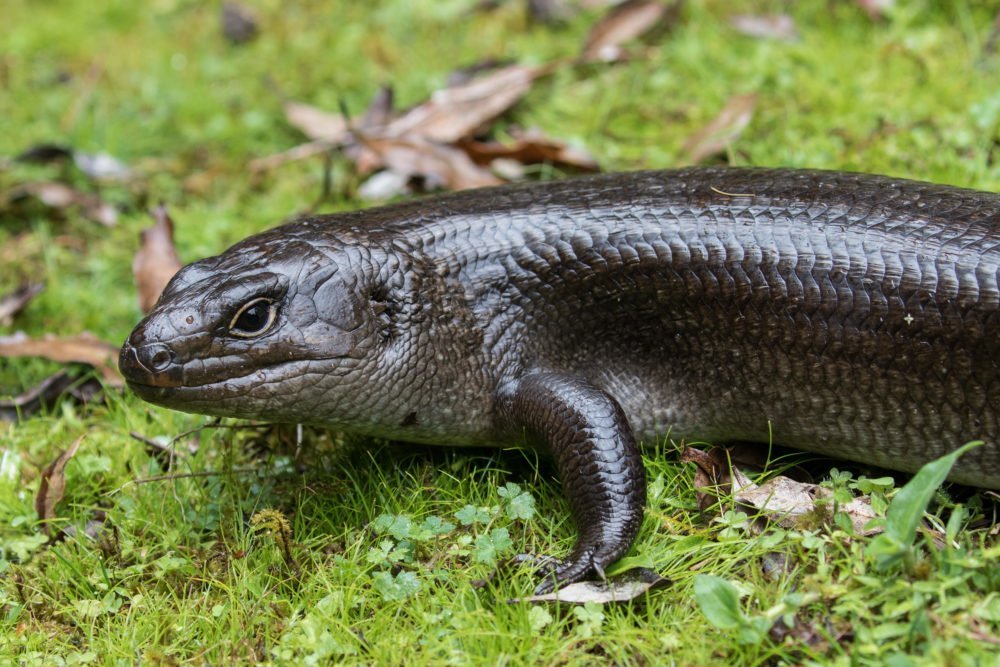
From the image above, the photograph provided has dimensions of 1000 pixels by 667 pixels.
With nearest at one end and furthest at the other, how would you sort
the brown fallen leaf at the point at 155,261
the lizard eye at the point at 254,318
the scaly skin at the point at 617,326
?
the scaly skin at the point at 617,326
the lizard eye at the point at 254,318
the brown fallen leaf at the point at 155,261

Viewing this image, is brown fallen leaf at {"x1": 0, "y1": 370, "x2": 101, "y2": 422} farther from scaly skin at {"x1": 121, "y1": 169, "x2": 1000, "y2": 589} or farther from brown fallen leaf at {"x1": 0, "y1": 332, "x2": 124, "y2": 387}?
scaly skin at {"x1": 121, "y1": 169, "x2": 1000, "y2": 589}

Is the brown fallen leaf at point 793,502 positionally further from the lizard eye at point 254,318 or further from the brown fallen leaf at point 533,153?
the brown fallen leaf at point 533,153

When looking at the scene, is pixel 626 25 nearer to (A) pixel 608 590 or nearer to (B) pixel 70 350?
(B) pixel 70 350

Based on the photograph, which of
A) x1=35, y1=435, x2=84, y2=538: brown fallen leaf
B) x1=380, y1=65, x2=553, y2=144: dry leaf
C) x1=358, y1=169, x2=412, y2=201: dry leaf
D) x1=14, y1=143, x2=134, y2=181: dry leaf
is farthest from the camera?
x1=14, y1=143, x2=134, y2=181: dry leaf

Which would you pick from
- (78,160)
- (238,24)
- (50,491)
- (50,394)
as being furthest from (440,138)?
(50,491)

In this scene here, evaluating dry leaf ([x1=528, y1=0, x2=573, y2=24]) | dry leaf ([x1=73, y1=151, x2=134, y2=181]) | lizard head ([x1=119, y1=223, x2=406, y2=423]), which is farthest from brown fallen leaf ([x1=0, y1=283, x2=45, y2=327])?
dry leaf ([x1=528, y1=0, x2=573, y2=24])

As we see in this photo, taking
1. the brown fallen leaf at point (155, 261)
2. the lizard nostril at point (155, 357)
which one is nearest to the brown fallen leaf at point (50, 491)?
the lizard nostril at point (155, 357)
